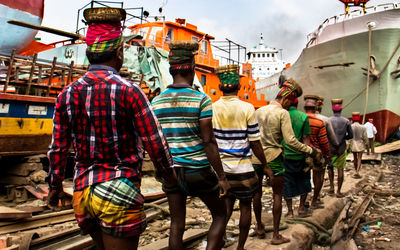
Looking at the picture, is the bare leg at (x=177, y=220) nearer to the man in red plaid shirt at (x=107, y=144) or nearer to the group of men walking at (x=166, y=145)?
the group of men walking at (x=166, y=145)

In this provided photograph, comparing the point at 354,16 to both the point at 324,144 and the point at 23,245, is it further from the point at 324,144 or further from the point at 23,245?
the point at 23,245

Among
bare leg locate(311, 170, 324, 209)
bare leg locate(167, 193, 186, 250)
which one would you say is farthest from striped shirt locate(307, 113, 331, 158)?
bare leg locate(167, 193, 186, 250)

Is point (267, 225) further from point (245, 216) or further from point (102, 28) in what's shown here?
point (102, 28)

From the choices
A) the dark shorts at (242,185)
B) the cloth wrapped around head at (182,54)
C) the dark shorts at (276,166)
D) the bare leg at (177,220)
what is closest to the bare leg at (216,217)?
the bare leg at (177,220)

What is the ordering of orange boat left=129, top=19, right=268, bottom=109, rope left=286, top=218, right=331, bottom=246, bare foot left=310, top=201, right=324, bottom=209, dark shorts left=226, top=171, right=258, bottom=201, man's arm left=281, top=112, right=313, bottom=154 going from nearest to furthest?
dark shorts left=226, top=171, right=258, bottom=201
man's arm left=281, top=112, right=313, bottom=154
rope left=286, top=218, right=331, bottom=246
bare foot left=310, top=201, right=324, bottom=209
orange boat left=129, top=19, right=268, bottom=109

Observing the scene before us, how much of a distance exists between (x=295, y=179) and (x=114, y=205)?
11.1 ft

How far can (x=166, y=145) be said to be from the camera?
1623mm

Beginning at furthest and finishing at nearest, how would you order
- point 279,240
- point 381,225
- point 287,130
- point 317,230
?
point 381,225 → point 317,230 → point 287,130 → point 279,240

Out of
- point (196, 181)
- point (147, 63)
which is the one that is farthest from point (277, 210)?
point (147, 63)

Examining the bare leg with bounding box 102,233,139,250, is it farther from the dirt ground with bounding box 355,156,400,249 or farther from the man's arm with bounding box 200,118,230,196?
the dirt ground with bounding box 355,156,400,249

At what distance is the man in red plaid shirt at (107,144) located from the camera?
60.8 inches

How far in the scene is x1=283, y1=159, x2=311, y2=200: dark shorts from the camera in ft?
14.2

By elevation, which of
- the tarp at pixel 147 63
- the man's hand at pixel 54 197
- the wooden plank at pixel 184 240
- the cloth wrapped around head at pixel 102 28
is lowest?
the wooden plank at pixel 184 240

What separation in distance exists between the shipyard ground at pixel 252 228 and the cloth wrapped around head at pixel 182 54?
1.97 m
